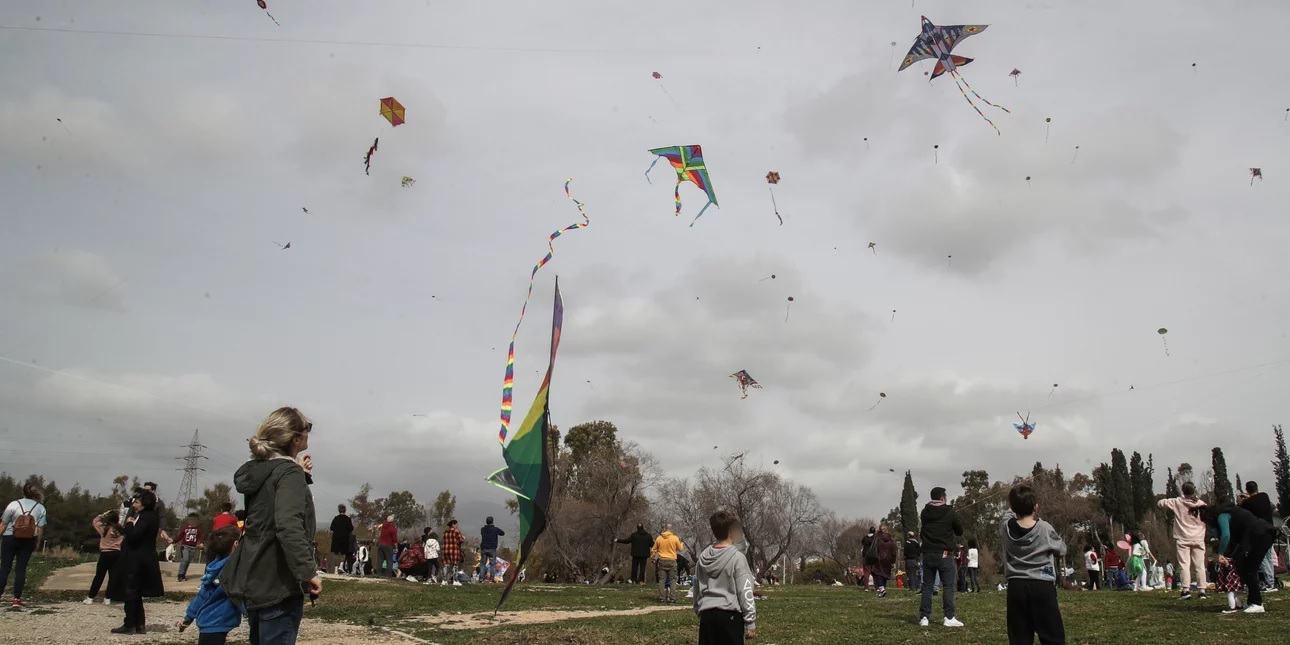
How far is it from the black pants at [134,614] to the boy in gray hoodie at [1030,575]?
1067 cm

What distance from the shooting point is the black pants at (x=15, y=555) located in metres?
14.0

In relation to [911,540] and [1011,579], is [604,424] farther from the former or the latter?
[1011,579]

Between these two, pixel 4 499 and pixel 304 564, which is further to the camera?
pixel 4 499

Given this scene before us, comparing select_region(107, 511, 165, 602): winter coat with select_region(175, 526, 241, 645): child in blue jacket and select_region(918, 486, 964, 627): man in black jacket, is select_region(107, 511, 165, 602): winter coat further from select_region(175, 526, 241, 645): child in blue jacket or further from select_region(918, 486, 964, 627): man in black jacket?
select_region(918, 486, 964, 627): man in black jacket

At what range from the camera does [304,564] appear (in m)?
5.16

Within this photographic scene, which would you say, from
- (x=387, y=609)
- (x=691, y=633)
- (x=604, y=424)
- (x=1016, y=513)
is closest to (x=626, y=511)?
(x=604, y=424)

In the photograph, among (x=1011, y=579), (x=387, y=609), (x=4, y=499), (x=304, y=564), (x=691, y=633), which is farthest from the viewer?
(x=4, y=499)

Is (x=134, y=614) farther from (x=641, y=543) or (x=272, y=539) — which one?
(x=641, y=543)

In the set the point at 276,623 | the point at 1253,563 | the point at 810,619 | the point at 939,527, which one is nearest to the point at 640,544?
the point at 810,619

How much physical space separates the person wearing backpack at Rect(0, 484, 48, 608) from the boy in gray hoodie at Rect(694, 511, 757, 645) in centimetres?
1254

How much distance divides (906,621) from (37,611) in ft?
44.5

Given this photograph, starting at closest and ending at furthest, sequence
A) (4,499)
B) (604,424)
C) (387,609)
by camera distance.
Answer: (387,609)
(4,499)
(604,424)

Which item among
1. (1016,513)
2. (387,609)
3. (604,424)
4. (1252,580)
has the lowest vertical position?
(387,609)

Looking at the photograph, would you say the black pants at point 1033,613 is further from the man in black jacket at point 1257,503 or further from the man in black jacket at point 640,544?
the man in black jacket at point 640,544
